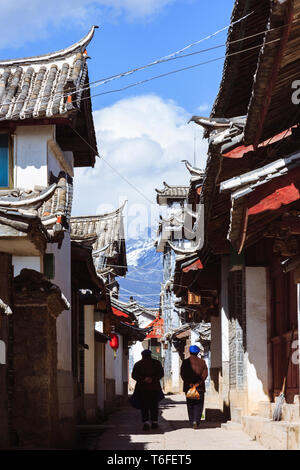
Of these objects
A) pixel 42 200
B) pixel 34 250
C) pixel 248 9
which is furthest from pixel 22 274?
pixel 248 9

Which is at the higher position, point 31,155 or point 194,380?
point 31,155

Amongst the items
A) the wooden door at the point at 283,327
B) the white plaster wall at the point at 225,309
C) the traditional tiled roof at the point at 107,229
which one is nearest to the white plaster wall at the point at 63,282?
the white plaster wall at the point at 225,309

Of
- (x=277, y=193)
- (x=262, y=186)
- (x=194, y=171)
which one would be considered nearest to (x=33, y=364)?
(x=262, y=186)

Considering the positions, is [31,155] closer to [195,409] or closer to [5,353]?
[195,409]

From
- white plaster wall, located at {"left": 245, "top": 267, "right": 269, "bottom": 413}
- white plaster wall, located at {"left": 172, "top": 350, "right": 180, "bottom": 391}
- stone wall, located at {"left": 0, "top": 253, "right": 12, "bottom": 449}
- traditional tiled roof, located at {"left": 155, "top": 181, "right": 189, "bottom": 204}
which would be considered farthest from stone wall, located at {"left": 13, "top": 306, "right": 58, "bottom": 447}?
white plaster wall, located at {"left": 172, "top": 350, "right": 180, "bottom": 391}

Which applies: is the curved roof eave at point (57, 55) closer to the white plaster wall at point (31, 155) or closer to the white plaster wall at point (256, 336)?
the white plaster wall at point (31, 155)

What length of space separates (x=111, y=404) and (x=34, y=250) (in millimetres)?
19549

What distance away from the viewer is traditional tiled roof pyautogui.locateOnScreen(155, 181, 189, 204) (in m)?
61.1

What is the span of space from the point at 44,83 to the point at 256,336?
6796 mm

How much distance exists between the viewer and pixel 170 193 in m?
61.5

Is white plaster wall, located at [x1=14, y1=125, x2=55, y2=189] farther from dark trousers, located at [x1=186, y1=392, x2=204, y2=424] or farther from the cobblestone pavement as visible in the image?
dark trousers, located at [x1=186, y1=392, x2=204, y2=424]

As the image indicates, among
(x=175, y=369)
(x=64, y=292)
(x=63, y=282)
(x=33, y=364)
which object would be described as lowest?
(x=175, y=369)

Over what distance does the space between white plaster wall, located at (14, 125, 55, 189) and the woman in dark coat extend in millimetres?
4366

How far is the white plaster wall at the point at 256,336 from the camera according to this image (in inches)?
623
